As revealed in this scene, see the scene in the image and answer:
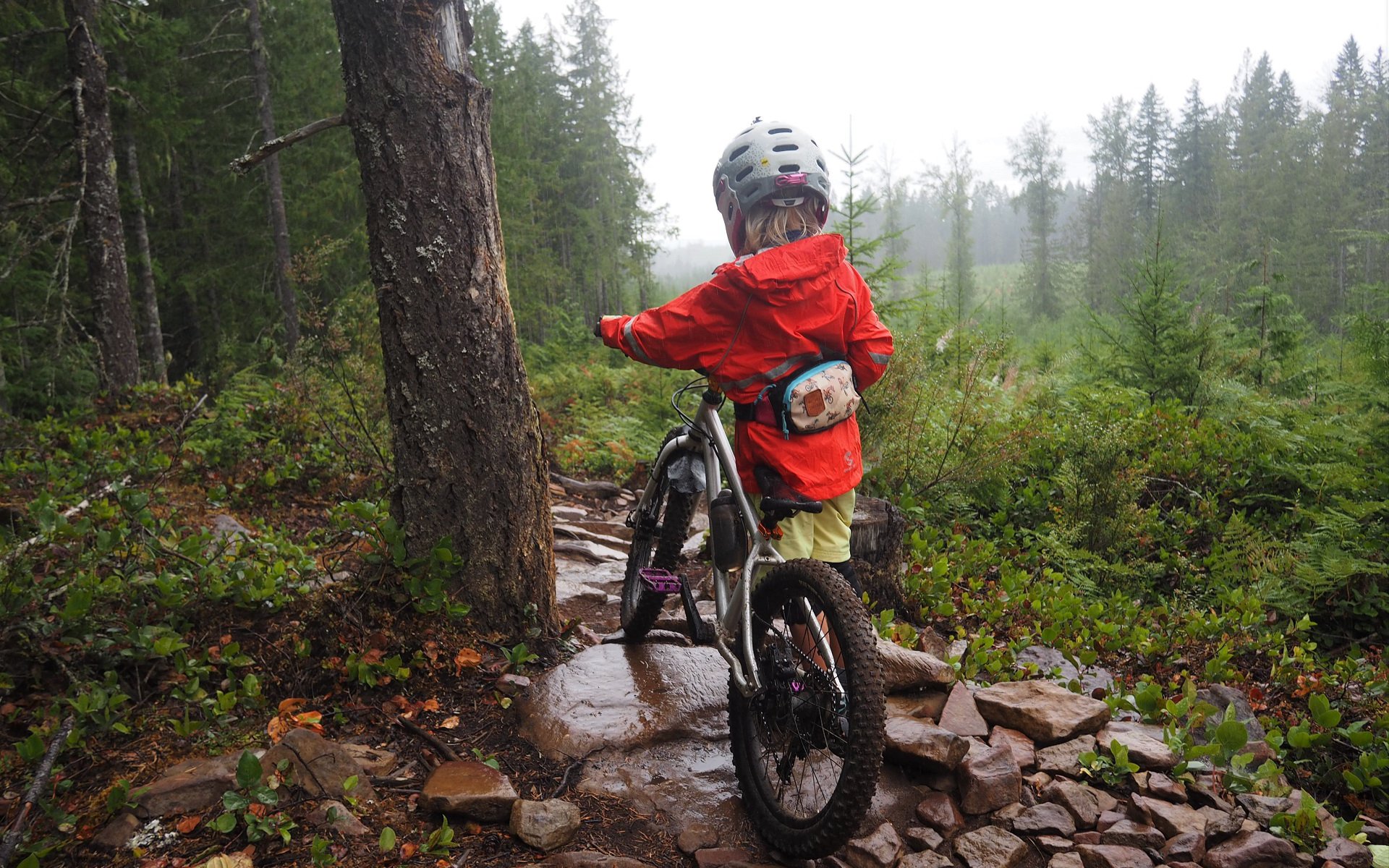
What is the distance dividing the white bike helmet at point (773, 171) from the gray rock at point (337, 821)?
9.13ft

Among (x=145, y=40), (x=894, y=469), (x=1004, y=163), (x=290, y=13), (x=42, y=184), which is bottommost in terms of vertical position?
(x=894, y=469)

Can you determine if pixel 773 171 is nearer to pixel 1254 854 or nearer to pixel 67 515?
pixel 1254 854

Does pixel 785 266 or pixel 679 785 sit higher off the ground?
pixel 785 266

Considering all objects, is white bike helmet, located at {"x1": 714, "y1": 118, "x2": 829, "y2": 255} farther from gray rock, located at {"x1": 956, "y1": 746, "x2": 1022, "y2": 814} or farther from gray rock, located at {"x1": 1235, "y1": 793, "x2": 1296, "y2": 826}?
gray rock, located at {"x1": 1235, "y1": 793, "x2": 1296, "y2": 826}

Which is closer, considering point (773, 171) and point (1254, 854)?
point (1254, 854)

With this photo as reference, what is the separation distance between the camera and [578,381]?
15.3m

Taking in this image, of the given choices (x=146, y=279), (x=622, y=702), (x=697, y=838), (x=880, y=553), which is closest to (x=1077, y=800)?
(x=697, y=838)

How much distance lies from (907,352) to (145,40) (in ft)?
45.1

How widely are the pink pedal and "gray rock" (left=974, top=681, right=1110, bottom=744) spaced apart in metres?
1.58

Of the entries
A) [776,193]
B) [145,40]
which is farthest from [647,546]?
[145,40]

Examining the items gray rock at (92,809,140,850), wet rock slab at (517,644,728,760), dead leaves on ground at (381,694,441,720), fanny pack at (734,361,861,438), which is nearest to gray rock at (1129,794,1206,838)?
wet rock slab at (517,644,728,760)

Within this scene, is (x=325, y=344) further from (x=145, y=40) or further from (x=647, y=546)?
(x=145, y=40)

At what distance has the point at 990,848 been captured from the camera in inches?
111

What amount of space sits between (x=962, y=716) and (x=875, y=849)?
1.01 metres
